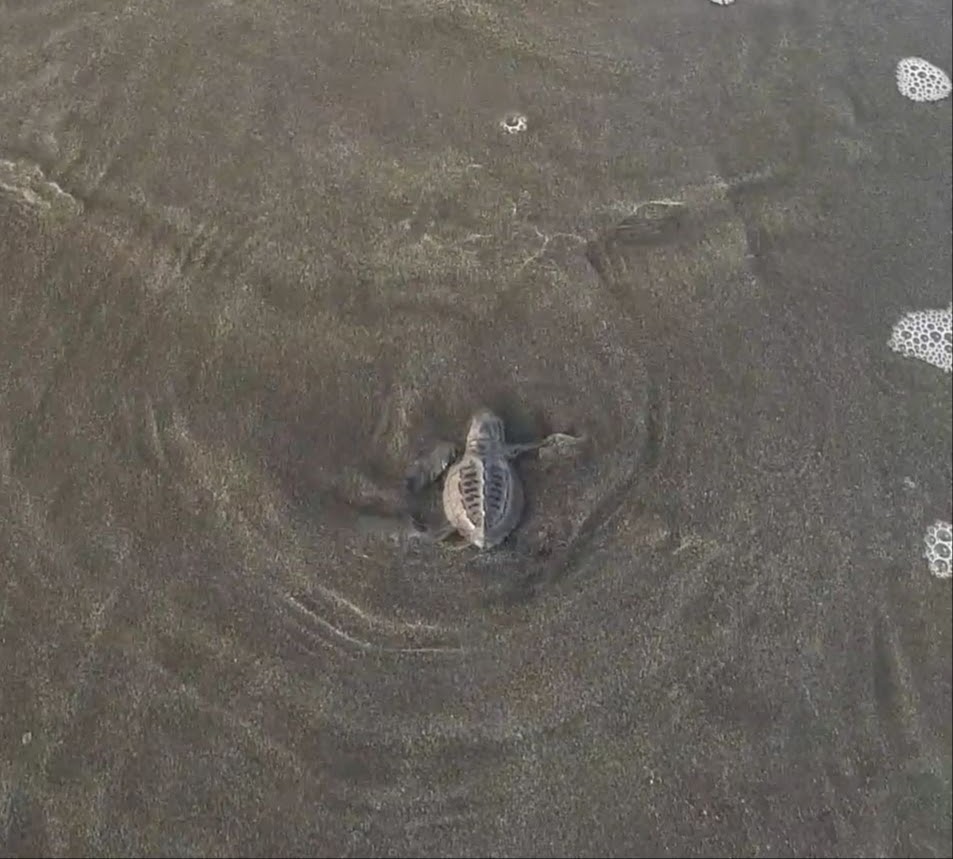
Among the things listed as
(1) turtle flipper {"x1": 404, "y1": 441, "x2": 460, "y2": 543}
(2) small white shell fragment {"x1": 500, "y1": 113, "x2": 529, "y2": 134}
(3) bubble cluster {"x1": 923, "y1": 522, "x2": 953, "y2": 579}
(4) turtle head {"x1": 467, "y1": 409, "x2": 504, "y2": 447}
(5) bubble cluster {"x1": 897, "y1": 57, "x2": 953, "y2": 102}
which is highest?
(5) bubble cluster {"x1": 897, "y1": 57, "x2": 953, "y2": 102}

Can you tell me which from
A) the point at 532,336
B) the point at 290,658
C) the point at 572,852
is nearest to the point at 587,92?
the point at 532,336

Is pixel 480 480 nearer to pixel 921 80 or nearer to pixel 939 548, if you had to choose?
pixel 939 548

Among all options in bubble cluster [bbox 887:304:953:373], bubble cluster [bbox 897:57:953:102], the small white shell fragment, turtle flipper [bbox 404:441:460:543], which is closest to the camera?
turtle flipper [bbox 404:441:460:543]

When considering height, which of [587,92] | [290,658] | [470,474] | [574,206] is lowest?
[290,658]

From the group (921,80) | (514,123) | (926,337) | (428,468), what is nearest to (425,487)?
(428,468)

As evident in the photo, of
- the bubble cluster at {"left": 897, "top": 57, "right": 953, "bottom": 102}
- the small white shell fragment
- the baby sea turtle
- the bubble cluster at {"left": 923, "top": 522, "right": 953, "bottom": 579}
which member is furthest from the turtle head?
the bubble cluster at {"left": 897, "top": 57, "right": 953, "bottom": 102}

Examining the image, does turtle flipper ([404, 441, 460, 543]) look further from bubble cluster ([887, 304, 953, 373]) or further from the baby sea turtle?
bubble cluster ([887, 304, 953, 373])

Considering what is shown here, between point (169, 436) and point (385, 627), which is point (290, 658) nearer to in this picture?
point (385, 627)
